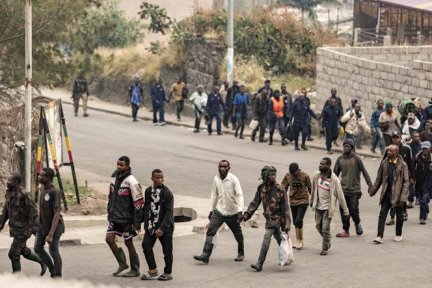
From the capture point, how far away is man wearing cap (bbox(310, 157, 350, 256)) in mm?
16453

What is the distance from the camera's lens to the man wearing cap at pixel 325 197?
16.5 meters

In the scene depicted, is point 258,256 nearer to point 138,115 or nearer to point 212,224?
point 212,224

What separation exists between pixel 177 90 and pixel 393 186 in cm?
2015

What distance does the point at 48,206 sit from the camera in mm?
14367

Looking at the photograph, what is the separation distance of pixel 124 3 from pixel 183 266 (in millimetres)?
44707

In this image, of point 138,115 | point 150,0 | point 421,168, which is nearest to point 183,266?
point 421,168

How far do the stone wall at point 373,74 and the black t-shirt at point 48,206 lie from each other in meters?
16.3

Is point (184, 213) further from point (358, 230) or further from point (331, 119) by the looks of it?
point (331, 119)

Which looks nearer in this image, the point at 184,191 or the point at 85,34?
the point at 184,191

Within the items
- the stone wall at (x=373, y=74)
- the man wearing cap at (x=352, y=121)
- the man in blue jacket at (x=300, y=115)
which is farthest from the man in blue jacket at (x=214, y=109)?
the man wearing cap at (x=352, y=121)

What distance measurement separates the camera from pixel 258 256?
16.3 metres

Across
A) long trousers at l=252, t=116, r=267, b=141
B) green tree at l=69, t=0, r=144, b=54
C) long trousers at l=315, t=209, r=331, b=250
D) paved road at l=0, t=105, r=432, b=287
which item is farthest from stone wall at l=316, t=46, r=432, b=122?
green tree at l=69, t=0, r=144, b=54

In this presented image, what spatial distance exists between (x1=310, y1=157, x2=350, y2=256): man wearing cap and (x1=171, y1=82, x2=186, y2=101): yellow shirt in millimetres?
20295

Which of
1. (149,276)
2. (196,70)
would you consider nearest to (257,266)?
(149,276)
